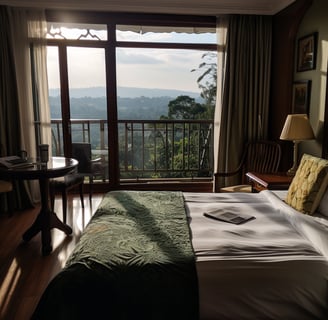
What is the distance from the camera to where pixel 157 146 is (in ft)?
16.3

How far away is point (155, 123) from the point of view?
15.9 feet

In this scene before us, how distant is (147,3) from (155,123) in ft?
5.48

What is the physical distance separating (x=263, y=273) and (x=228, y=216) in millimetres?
639

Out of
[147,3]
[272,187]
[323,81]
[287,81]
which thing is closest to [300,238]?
[272,187]

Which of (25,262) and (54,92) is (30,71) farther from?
(25,262)

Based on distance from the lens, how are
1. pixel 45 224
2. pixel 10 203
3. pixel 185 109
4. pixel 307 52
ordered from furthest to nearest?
pixel 185 109, pixel 10 203, pixel 307 52, pixel 45 224

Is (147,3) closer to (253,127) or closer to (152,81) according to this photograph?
(152,81)

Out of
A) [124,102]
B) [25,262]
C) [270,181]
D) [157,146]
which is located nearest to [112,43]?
[124,102]

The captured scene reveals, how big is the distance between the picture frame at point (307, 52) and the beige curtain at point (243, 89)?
686mm

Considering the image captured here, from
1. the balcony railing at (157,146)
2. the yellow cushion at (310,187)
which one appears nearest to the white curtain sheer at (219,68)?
the balcony railing at (157,146)

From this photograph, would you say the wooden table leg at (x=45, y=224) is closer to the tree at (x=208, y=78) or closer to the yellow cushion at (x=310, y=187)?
the yellow cushion at (x=310, y=187)

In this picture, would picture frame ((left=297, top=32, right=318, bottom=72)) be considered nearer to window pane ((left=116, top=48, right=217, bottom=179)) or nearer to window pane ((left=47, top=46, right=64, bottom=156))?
window pane ((left=116, top=48, right=217, bottom=179))

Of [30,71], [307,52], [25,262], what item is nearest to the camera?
[25,262]

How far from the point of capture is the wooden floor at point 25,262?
2065 mm
